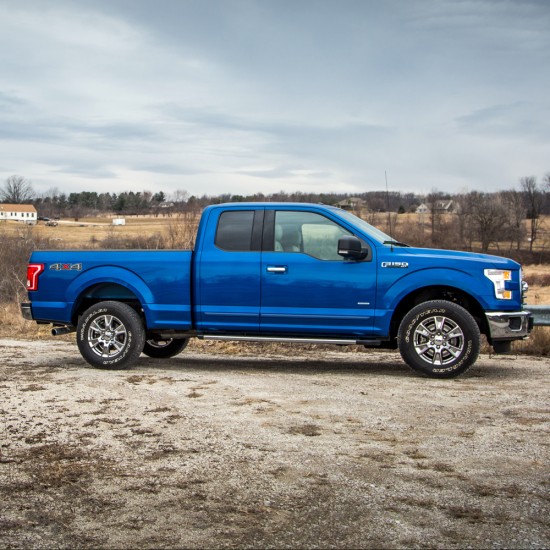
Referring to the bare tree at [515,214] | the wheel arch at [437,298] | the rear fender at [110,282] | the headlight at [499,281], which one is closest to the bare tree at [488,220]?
the bare tree at [515,214]

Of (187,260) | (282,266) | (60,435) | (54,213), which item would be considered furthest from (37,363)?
(54,213)

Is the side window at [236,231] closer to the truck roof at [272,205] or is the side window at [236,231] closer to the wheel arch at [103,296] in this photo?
the truck roof at [272,205]

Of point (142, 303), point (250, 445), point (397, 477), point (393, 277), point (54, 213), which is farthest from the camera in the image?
point (54, 213)

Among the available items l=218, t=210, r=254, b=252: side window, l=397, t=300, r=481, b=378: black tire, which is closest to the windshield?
l=397, t=300, r=481, b=378: black tire

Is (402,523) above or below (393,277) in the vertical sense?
below

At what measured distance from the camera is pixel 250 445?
5691mm

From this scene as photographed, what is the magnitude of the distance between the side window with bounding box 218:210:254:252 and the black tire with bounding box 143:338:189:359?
82.7 inches

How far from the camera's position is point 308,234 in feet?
29.9

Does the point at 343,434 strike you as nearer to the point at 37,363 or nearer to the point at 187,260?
the point at 187,260

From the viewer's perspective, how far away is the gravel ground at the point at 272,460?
13.1ft

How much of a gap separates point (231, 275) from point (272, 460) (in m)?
4.10

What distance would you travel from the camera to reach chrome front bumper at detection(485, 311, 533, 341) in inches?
342

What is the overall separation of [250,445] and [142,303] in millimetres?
4119

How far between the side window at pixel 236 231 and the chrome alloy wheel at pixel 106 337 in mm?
1612
